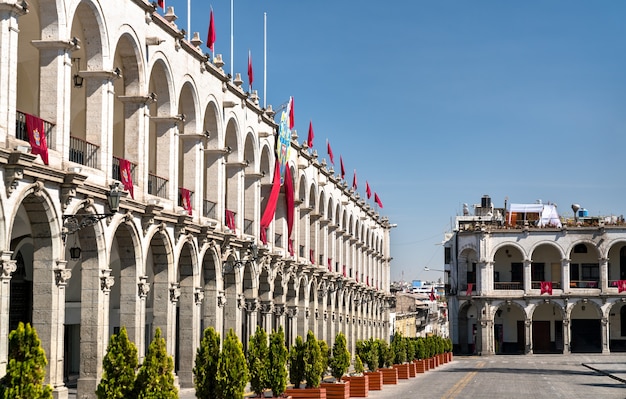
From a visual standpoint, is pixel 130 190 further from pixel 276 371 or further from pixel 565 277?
pixel 565 277

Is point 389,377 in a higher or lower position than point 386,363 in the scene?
lower

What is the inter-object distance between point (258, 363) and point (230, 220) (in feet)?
48.0

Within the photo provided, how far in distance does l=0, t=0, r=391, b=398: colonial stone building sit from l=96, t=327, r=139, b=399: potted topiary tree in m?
4.01

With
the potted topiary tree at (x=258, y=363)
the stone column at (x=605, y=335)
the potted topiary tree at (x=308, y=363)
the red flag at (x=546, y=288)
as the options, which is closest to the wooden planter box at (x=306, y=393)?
A: the potted topiary tree at (x=308, y=363)

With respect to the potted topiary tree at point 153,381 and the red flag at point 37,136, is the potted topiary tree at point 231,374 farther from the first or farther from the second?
the red flag at point 37,136

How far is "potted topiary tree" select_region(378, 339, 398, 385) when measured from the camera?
1681 inches

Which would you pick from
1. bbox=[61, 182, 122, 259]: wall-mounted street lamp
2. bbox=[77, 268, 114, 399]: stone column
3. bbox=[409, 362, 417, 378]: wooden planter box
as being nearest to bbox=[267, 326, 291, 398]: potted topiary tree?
bbox=[77, 268, 114, 399]: stone column

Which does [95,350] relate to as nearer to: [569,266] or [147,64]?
[147,64]

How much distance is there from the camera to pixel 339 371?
3366 centimetres

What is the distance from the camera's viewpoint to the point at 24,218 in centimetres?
2939

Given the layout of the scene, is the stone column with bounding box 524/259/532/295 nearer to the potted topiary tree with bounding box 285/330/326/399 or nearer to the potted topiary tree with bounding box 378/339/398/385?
the potted topiary tree with bounding box 378/339/398/385

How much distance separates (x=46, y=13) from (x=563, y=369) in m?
43.4

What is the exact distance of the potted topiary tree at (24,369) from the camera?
48.5 feet

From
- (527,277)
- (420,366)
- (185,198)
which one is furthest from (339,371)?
(527,277)
